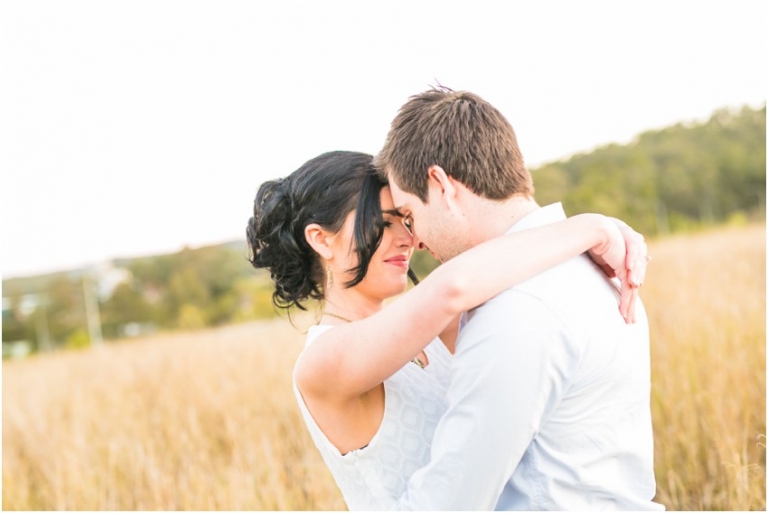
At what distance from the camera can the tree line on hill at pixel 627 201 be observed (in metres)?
35.3

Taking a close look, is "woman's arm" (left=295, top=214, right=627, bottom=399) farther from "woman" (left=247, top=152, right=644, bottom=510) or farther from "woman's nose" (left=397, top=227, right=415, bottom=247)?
"woman's nose" (left=397, top=227, right=415, bottom=247)

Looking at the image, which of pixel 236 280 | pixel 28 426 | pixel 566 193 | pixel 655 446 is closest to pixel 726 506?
pixel 655 446

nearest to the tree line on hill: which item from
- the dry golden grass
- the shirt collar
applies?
the dry golden grass

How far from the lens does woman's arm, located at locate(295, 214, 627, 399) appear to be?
1.48 metres

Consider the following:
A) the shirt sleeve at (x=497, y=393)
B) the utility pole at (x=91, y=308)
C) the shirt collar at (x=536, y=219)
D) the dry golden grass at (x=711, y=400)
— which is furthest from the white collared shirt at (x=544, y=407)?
the utility pole at (x=91, y=308)

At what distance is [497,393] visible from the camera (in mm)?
1424

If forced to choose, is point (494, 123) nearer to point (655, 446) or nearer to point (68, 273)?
point (655, 446)

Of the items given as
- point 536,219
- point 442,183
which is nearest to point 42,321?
point 442,183

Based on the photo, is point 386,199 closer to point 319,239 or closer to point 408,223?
point 408,223

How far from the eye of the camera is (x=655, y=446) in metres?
4.12

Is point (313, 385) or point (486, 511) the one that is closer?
point (486, 511)

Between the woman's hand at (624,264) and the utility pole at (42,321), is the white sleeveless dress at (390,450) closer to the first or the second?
the woman's hand at (624,264)

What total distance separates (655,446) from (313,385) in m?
3.02

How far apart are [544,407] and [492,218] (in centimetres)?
52
